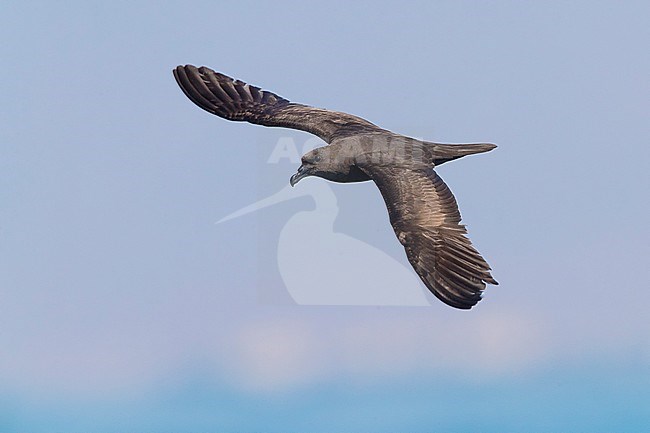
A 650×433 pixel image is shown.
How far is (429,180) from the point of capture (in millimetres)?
20766

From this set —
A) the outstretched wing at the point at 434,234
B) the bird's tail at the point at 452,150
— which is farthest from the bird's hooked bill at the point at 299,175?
the bird's tail at the point at 452,150

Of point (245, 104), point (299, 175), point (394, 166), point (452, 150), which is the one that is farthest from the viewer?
point (245, 104)

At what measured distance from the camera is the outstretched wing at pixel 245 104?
2364 centimetres

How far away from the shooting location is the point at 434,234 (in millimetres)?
19906

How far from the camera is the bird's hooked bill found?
22266 millimetres

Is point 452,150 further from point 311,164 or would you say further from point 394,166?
point 311,164

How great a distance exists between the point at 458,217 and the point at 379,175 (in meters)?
1.74

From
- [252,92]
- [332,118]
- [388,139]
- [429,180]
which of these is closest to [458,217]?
[429,180]

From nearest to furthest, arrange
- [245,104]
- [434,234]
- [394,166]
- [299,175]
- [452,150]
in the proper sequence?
[434,234]
[394,166]
[452,150]
[299,175]
[245,104]

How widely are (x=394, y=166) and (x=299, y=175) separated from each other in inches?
83.8

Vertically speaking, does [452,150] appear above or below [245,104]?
below

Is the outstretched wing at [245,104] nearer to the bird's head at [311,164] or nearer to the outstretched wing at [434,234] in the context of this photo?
the bird's head at [311,164]

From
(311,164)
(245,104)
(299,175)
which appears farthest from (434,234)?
(245,104)

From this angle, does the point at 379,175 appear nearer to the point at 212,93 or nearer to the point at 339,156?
the point at 339,156
